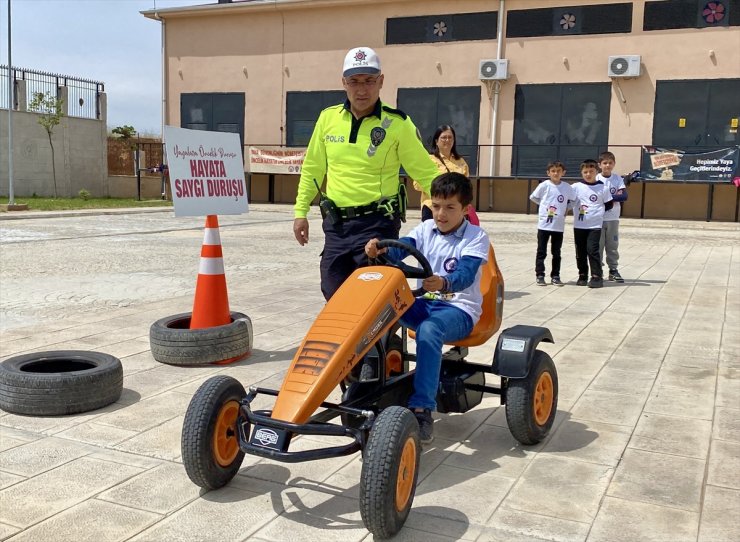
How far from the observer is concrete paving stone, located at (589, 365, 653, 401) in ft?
16.0

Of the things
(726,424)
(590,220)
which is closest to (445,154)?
(590,220)

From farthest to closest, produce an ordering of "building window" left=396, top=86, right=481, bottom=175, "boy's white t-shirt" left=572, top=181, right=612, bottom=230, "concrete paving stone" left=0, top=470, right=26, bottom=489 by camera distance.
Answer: "building window" left=396, top=86, right=481, bottom=175 → "boy's white t-shirt" left=572, top=181, right=612, bottom=230 → "concrete paving stone" left=0, top=470, right=26, bottom=489

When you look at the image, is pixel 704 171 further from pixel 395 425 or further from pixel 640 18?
pixel 395 425

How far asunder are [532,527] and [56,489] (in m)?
2.00

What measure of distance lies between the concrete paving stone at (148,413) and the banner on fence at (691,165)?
22410mm

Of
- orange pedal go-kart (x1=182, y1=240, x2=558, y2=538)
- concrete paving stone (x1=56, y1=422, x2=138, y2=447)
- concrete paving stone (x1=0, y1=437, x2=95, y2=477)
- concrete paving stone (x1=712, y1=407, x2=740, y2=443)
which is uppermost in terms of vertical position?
orange pedal go-kart (x1=182, y1=240, x2=558, y2=538)

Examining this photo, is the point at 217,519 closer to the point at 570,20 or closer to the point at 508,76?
the point at 508,76

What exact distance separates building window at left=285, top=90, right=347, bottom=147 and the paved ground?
70.6ft

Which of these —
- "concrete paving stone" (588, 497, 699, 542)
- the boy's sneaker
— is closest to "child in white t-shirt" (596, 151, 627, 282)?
the boy's sneaker

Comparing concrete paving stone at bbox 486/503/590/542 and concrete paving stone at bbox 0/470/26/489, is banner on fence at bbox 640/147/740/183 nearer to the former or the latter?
concrete paving stone at bbox 486/503/590/542

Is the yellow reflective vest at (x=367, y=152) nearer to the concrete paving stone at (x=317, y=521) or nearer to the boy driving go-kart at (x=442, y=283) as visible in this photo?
the boy driving go-kart at (x=442, y=283)

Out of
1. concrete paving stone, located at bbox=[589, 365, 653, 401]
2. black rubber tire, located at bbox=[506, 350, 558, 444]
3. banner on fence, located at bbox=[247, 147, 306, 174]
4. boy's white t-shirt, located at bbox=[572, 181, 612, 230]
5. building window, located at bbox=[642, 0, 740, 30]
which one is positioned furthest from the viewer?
banner on fence, located at bbox=[247, 147, 306, 174]

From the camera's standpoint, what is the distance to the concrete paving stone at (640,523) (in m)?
2.89

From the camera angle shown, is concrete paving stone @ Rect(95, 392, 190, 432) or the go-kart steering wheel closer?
the go-kart steering wheel
